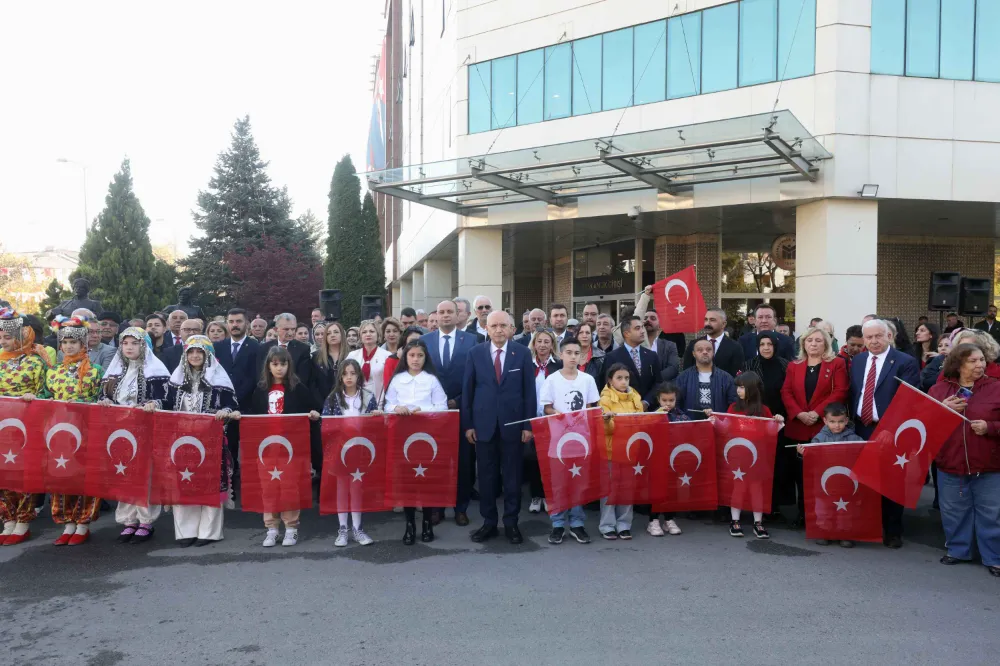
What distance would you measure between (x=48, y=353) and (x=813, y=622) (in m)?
7.59

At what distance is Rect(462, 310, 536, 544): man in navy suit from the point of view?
23.0 ft

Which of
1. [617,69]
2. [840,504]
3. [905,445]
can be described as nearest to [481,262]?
[617,69]

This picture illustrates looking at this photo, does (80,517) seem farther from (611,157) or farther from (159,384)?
(611,157)

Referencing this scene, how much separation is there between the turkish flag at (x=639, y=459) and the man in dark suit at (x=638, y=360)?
2.99 ft

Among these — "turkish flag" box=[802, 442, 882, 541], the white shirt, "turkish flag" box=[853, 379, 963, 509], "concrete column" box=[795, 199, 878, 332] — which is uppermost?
"concrete column" box=[795, 199, 878, 332]

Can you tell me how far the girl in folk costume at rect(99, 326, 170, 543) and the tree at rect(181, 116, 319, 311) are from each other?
31949 millimetres

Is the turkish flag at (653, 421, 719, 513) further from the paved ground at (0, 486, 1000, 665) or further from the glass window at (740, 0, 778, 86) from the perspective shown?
the glass window at (740, 0, 778, 86)

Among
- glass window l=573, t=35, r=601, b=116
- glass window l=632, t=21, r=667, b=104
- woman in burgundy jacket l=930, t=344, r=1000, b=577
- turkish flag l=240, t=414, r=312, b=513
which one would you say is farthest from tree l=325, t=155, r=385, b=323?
woman in burgundy jacket l=930, t=344, r=1000, b=577

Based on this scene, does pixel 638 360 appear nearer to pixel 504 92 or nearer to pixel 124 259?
pixel 504 92

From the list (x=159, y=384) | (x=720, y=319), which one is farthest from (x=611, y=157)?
(x=159, y=384)

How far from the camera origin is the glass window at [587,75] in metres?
17.5

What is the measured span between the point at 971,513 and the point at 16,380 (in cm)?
898

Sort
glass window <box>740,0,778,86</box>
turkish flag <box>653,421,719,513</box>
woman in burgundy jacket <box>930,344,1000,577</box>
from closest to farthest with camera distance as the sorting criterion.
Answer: woman in burgundy jacket <box>930,344,1000,577</box> < turkish flag <box>653,421,719,513</box> < glass window <box>740,0,778,86</box>

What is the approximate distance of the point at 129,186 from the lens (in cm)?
2997
